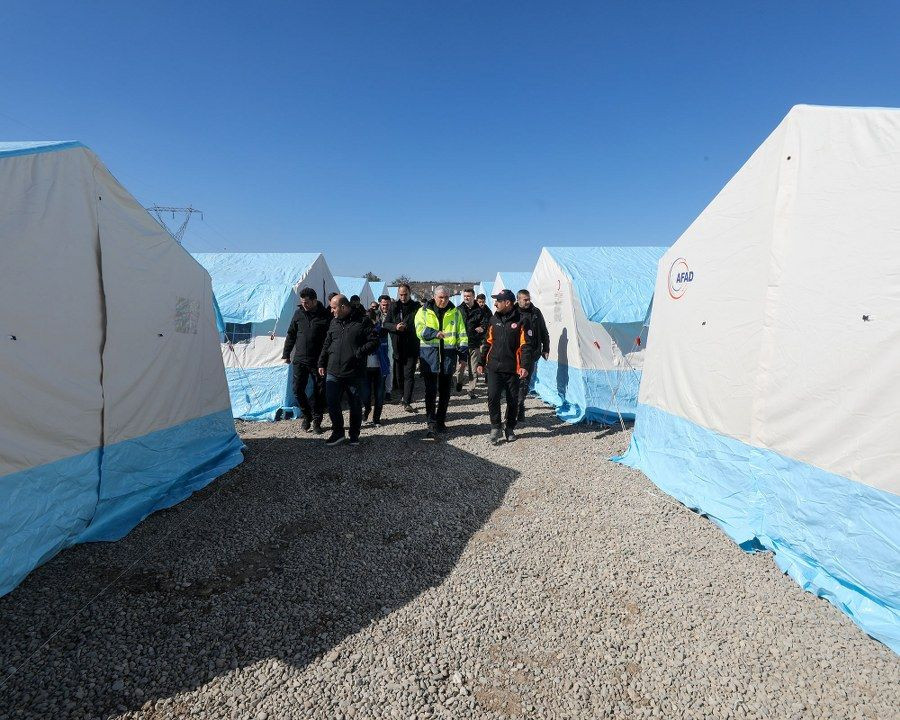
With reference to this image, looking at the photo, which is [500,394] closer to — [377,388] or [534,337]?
[534,337]

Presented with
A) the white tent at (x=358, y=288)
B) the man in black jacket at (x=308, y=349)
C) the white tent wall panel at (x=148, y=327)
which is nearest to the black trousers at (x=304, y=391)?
the man in black jacket at (x=308, y=349)

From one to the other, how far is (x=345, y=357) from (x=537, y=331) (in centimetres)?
300

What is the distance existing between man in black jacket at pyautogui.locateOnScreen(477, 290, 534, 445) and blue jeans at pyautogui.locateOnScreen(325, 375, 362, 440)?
179cm

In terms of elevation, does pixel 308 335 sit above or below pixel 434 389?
above

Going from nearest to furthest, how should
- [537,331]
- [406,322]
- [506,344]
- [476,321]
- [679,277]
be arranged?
[679,277]
[506,344]
[537,331]
[406,322]
[476,321]

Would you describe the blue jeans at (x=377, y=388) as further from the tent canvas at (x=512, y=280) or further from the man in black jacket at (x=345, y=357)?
the tent canvas at (x=512, y=280)

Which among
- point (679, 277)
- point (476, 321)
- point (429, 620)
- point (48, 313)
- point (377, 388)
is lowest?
point (429, 620)

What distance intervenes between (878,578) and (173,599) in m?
4.30

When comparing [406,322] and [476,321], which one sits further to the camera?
[476,321]

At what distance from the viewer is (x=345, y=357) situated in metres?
5.43

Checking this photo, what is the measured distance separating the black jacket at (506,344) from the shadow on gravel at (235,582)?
5.46ft

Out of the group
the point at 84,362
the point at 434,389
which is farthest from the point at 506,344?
the point at 84,362

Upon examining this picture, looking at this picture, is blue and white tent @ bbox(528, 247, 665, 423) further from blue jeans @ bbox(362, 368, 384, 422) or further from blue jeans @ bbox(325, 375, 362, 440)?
blue jeans @ bbox(325, 375, 362, 440)

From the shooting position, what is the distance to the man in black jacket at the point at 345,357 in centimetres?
544
